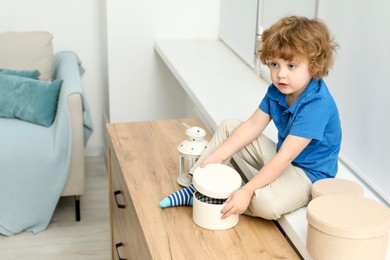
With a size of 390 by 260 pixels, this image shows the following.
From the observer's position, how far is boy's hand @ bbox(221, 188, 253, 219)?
1657 mm

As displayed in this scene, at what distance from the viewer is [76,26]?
364 cm

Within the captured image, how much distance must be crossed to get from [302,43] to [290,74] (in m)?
0.08

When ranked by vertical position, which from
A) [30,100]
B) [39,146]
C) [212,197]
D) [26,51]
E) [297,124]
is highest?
[297,124]

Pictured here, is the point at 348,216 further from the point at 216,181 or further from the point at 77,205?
the point at 77,205

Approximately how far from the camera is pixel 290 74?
167 cm

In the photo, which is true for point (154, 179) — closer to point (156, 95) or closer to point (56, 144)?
point (56, 144)

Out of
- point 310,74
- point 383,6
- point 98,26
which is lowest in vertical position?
point 98,26

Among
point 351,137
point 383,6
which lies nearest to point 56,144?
point 351,137

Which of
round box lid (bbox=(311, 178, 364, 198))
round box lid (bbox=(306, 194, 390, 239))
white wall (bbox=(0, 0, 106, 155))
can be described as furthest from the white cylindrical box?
white wall (bbox=(0, 0, 106, 155))

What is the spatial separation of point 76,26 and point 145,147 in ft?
5.26

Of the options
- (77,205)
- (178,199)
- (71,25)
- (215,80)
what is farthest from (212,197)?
(71,25)

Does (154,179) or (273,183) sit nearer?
(273,183)

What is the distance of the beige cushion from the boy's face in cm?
190

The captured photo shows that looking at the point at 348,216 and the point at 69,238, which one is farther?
the point at 69,238
